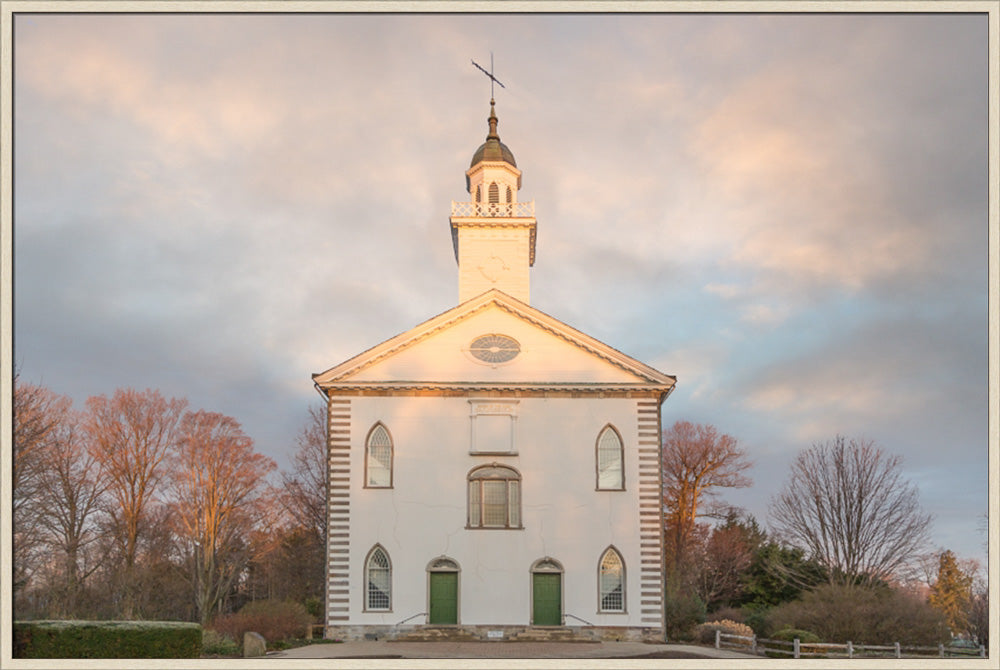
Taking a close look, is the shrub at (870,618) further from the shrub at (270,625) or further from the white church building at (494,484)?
the shrub at (270,625)

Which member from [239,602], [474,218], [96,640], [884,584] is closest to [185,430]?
[239,602]

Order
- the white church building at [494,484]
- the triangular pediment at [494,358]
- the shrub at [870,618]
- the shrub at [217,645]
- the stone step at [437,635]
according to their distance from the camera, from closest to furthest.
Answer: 1. the shrub at [217,645]
2. the shrub at [870,618]
3. the stone step at [437,635]
4. the white church building at [494,484]
5. the triangular pediment at [494,358]

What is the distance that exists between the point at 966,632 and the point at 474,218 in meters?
24.8

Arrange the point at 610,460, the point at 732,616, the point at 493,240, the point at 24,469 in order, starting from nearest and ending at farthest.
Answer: the point at 24,469 → the point at 610,460 → the point at 493,240 → the point at 732,616

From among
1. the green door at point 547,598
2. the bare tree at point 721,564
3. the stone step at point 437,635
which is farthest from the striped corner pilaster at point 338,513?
the bare tree at point 721,564

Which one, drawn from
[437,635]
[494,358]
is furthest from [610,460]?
[437,635]

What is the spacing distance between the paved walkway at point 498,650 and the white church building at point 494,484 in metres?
1.26

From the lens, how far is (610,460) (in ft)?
110

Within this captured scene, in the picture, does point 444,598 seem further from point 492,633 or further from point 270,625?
point 270,625

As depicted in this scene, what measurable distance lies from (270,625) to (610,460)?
1233 centimetres

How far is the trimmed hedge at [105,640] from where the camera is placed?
21.5 meters

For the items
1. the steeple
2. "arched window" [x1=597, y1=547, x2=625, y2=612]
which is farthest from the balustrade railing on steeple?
"arched window" [x1=597, y1=547, x2=625, y2=612]

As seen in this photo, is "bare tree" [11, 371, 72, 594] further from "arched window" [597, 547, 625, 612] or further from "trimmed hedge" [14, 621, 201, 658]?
"arched window" [597, 547, 625, 612]

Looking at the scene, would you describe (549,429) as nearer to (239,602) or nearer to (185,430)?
(185,430)
